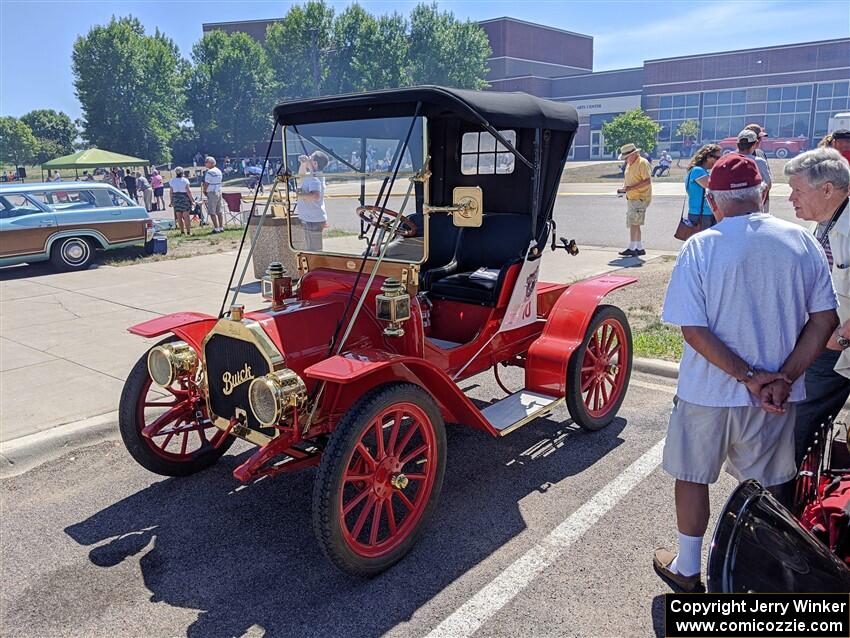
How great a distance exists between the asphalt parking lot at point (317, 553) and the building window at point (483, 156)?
2032 mm

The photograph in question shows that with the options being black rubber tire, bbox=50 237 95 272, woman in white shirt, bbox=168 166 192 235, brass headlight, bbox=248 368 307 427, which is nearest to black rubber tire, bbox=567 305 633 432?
brass headlight, bbox=248 368 307 427

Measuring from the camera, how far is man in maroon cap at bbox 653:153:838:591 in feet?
7.62

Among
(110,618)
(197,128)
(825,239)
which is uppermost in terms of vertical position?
(197,128)

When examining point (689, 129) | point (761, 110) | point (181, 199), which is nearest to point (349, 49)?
point (689, 129)

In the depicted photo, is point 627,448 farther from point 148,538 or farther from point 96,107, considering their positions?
point 96,107

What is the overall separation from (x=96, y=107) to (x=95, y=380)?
59852 mm

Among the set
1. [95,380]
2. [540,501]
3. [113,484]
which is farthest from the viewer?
[95,380]

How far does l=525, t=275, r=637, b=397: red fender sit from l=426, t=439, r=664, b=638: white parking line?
68cm

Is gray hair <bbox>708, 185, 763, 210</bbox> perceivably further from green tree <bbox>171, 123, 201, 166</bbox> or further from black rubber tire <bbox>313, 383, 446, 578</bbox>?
green tree <bbox>171, 123, 201, 166</bbox>

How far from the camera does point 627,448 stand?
4.18 meters

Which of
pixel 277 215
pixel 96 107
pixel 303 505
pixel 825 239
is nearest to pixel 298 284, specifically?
pixel 277 215

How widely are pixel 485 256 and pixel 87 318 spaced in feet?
17.4

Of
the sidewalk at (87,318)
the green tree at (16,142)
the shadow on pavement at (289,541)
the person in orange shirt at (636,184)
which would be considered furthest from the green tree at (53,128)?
the shadow on pavement at (289,541)

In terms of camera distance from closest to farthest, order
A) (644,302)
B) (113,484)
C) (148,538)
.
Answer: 1. (148,538)
2. (113,484)
3. (644,302)
